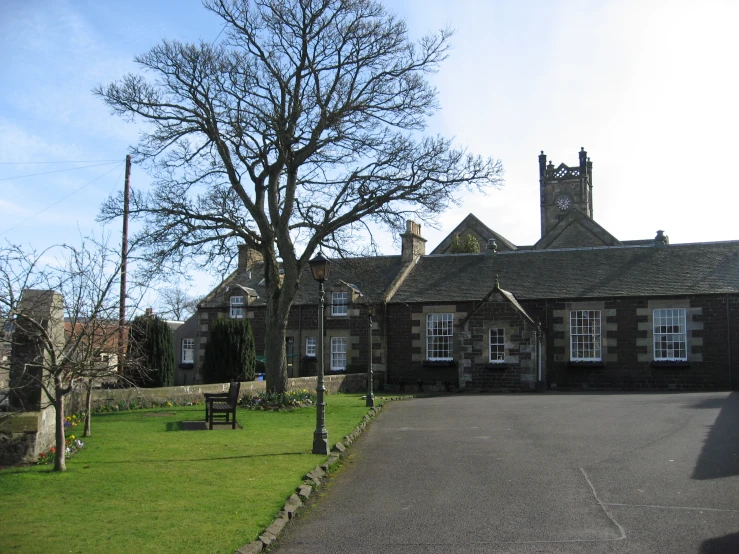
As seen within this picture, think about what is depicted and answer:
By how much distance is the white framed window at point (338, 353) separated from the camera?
3475 centimetres

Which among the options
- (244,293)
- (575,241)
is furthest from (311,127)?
(575,241)

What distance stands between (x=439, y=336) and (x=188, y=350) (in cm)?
1503

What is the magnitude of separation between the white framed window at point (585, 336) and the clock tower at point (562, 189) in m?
38.8

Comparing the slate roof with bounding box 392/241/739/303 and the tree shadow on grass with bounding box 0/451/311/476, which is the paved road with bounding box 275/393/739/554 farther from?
the slate roof with bounding box 392/241/739/303

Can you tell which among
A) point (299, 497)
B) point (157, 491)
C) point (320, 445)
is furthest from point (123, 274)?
point (299, 497)

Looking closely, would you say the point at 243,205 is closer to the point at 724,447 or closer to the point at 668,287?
the point at 724,447

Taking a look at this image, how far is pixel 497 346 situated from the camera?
30.2 m

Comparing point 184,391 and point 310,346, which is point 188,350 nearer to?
point 310,346

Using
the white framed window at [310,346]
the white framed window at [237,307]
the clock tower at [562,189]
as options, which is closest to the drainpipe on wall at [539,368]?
the white framed window at [310,346]

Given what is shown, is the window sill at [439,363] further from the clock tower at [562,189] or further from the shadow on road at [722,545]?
the clock tower at [562,189]

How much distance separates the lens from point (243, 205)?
23.1 m

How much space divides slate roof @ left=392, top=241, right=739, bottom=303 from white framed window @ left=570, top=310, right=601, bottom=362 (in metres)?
0.91

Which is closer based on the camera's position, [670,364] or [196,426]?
[196,426]

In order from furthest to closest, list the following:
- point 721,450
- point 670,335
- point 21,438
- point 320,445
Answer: point 670,335, point 320,445, point 721,450, point 21,438
